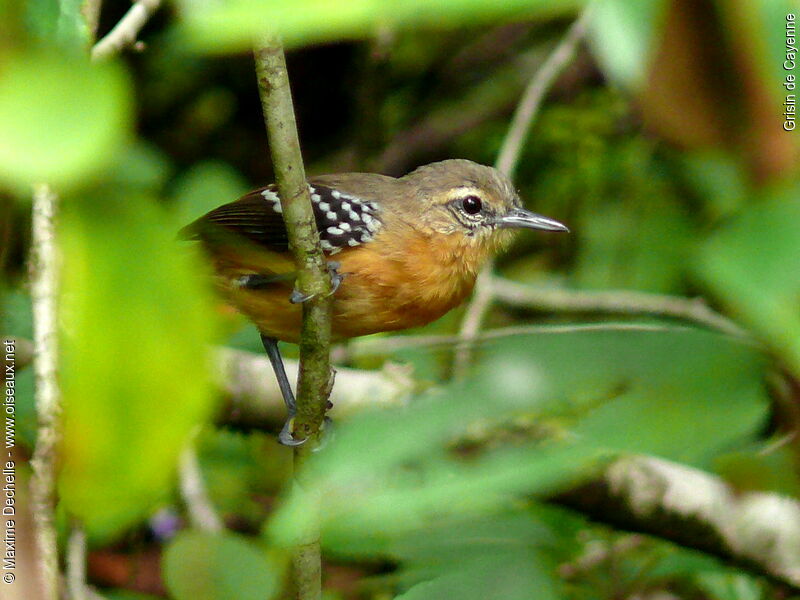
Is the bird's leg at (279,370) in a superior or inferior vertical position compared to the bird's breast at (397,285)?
inferior

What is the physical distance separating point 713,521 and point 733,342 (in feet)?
4.60

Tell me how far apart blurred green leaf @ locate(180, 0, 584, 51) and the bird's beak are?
2.84m

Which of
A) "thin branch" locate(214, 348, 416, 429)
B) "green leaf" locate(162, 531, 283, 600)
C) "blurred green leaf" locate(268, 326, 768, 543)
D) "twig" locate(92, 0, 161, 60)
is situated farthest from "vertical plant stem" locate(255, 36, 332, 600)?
"thin branch" locate(214, 348, 416, 429)

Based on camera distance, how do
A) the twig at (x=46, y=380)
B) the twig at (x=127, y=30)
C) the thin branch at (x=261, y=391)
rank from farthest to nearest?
the thin branch at (x=261, y=391) → the twig at (x=127, y=30) → the twig at (x=46, y=380)

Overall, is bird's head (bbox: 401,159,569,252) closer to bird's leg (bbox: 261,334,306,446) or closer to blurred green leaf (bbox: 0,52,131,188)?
bird's leg (bbox: 261,334,306,446)

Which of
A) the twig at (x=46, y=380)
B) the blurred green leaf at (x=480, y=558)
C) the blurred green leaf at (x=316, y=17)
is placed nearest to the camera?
the blurred green leaf at (x=316, y=17)

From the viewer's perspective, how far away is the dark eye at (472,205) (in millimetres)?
3571

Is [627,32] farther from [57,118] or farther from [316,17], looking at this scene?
[57,118]

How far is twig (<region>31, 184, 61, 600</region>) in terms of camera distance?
109 cm

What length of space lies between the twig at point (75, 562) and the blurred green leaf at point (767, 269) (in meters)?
2.12

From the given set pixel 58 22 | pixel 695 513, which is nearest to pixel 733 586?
pixel 695 513

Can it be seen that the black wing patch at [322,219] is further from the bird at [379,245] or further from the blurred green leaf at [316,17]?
the blurred green leaf at [316,17]

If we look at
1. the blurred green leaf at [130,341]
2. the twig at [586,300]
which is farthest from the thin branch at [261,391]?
the blurred green leaf at [130,341]

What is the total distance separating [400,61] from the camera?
20.3 ft
